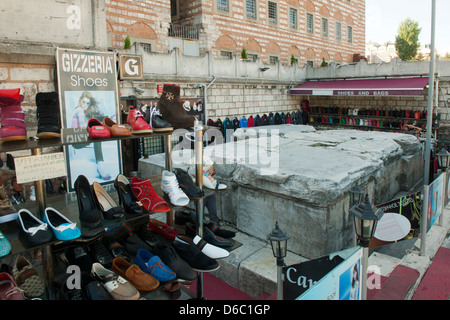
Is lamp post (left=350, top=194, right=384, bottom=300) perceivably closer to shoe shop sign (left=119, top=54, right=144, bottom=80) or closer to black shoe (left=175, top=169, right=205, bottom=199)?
black shoe (left=175, top=169, right=205, bottom=199)

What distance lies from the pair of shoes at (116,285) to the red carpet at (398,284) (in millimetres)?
2562

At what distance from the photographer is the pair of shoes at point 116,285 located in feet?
7.65

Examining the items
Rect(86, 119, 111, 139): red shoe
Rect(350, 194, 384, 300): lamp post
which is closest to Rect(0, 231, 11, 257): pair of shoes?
Rect(86, 119, 111, 139): red shoe

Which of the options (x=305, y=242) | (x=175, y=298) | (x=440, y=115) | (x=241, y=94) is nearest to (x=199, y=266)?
(x=175, y=298)

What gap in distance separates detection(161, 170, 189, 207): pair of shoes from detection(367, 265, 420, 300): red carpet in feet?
7.56

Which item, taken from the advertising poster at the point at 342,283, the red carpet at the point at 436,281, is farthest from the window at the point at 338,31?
the advertising poster at the point at 342,283

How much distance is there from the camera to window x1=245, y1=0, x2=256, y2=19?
20.8 metres

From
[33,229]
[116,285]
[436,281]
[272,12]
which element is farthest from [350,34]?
[33,229]

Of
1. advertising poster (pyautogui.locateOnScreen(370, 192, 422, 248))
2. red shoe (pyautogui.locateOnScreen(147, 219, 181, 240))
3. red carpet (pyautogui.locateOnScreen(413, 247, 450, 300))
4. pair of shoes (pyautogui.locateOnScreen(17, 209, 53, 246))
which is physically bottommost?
red carpet (pyautogui.locateOnScreen(413, 247, 450, 300))

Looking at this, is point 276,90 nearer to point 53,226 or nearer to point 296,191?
point 296,191

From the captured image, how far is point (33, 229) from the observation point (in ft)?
7.47

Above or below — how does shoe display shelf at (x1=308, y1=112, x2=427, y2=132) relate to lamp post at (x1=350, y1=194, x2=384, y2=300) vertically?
above

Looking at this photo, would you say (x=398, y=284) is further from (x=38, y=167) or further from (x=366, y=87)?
(x=366, y=87)

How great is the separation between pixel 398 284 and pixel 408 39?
141 ft
